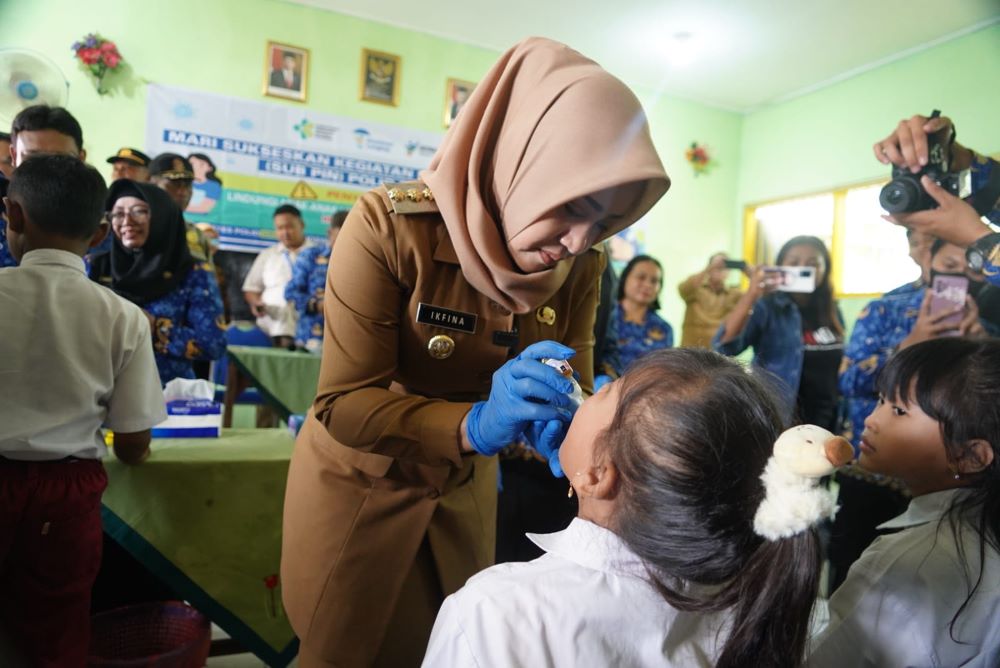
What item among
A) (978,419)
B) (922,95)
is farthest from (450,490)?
(922,95)

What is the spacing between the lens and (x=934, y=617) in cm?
95

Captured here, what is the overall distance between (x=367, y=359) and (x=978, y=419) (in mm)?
1061

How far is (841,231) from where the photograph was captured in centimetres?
501

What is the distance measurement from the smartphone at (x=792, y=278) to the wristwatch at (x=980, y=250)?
83 centimetres

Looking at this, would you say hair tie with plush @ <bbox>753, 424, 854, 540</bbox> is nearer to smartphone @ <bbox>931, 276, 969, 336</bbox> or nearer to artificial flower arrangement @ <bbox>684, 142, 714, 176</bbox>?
smartphone @ <bbox>931, 276, 969, 336</bbox>

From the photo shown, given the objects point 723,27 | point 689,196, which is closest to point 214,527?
point 723,27

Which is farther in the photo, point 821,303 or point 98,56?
point 98,56

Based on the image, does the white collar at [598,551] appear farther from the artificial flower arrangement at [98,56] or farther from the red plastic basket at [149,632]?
the artificial flower arrangement at [98,56]

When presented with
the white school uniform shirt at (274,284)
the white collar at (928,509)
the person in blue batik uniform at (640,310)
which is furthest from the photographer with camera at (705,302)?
the white collar at (928,509)

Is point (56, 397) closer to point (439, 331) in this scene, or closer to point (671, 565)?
point (439, 331)

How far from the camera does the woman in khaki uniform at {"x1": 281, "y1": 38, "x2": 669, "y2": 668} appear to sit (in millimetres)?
959

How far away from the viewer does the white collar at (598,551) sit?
799mm

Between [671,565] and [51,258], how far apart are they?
1.29 meters

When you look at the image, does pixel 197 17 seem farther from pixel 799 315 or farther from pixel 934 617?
pixel 934 617
